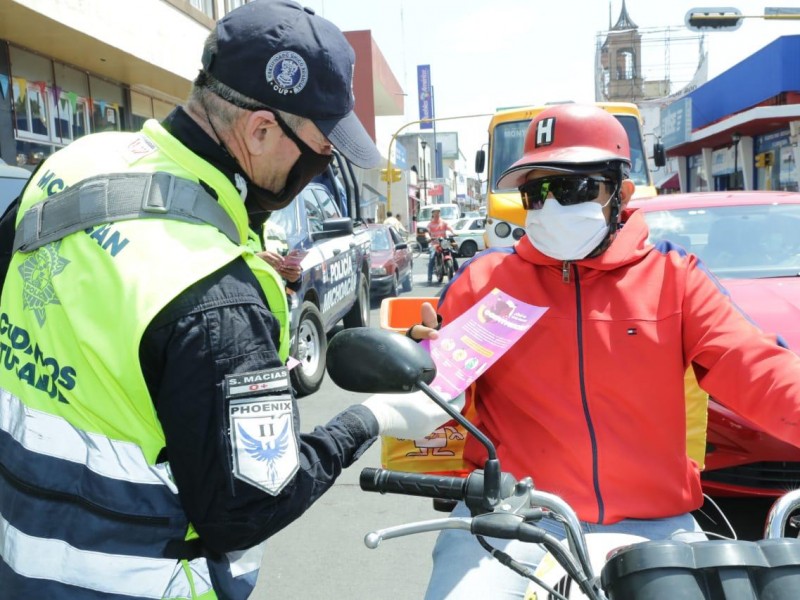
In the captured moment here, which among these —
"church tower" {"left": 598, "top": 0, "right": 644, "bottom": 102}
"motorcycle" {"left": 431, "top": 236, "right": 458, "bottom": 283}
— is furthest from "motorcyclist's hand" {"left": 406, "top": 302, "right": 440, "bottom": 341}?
"church tower" {"left": 598, "top": 0, "right": 644, "bottom": 102}

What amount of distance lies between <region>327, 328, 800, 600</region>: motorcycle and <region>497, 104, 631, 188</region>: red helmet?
3.55 feet

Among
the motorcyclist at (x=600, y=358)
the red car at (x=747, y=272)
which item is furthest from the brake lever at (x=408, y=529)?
the red car at (x=747, y=272)

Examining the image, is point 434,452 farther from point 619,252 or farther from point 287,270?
point 287,270

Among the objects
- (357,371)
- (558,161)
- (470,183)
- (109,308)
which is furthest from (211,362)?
(470,183)

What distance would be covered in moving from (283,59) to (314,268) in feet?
19.9

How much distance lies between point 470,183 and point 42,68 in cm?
14254

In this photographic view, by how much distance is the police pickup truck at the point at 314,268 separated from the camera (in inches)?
271

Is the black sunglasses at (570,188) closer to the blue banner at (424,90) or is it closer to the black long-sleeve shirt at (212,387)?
the black long-sleeve shirt at (212,387)

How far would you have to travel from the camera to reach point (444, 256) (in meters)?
18.3

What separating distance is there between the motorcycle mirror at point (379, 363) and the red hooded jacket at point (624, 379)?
85cm

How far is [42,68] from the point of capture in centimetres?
1247

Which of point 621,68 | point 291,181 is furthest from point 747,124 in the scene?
point 621,68

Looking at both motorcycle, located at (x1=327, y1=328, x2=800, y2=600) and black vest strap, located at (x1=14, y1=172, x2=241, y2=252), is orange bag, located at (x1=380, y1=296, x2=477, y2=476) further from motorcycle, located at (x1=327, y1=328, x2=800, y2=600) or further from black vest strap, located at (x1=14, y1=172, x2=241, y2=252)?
black vest strap, located at (x1=14, y1=172, x2=241, y2=252)

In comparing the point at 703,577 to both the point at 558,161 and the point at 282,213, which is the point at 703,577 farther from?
the point at 282,213
